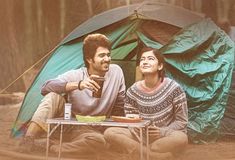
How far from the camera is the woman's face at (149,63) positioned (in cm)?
577

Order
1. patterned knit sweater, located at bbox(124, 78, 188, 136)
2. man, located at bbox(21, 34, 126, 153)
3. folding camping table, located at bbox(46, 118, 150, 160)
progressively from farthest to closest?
man, located at bbox(21, 34, 126, 153) < patterned knit sweater, located at bbox(124, 78, 188, 136) < folding camping table, located at bbox(46, 118, 150, 160)

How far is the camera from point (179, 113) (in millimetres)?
5711

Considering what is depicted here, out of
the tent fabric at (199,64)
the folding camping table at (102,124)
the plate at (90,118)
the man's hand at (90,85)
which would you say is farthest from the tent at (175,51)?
the plate at (90,118)

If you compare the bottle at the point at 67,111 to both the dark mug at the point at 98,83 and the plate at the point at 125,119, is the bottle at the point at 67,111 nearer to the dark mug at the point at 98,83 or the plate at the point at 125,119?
the dark mug at the point at 98,83

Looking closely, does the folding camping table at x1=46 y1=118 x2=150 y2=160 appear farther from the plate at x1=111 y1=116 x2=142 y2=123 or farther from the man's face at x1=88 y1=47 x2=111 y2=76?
the man's face at x1=88 y1=47 x2=111 y2=76

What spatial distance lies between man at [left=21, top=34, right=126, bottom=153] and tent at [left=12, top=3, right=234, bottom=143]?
0.26ft

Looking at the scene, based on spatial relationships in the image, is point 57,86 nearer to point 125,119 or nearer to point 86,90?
point 86,90

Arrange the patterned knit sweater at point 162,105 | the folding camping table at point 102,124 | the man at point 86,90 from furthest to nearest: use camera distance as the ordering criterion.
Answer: the man at point 86,90, the patterned knit sweater at point 162,105, the folding camping table at point 102,124

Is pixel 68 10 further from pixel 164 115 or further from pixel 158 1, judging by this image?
pixel 164 115

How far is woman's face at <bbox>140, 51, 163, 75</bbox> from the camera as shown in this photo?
5.77m

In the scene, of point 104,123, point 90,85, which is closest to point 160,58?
point 90,85

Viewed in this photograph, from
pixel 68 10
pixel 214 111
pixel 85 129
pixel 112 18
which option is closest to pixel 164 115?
pixel 214 111

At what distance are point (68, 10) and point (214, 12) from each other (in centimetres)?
171

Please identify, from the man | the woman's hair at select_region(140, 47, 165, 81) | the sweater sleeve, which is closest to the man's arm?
the man
